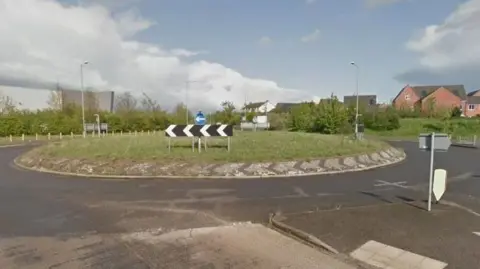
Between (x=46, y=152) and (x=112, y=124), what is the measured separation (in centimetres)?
3168

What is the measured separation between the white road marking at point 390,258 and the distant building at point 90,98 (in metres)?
52.1

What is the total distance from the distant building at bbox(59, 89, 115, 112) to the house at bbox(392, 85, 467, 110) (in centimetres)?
5937

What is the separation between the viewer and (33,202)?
26.6ft

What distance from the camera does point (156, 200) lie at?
8.38 m

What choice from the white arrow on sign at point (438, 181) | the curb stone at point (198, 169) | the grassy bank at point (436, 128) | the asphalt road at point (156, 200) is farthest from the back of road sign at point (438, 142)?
the grassy bank at point (436, 128)

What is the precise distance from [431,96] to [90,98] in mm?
66234

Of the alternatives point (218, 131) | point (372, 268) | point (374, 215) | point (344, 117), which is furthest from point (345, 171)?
point (344, 117)

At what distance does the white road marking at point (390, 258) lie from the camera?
4.56 m

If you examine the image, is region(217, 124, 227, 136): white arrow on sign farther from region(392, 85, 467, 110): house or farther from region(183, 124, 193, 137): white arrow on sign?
region(392, 85, 467, 110): house

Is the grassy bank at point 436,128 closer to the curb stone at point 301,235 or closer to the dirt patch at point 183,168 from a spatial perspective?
the dirt patch at point 183,168

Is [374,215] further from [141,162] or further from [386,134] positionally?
[386,134]

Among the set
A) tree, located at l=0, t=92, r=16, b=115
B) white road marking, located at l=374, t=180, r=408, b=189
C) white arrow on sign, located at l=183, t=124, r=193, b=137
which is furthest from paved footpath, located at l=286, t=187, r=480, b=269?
tree, located at l=0, t=92, r=16, b=115

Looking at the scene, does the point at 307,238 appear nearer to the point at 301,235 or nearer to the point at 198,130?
the point at 301,235

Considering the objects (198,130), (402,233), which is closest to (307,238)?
(402,233)
